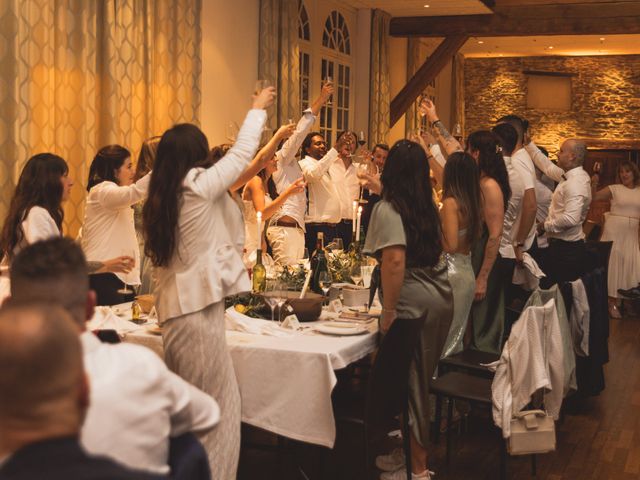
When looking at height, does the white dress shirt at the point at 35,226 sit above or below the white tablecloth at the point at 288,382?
above

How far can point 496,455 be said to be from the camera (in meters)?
4.51

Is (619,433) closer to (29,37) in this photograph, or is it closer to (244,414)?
(244,414)

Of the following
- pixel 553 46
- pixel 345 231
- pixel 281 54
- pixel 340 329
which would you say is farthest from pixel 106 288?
pixel 553 46

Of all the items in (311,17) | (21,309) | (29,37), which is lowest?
(21,309)

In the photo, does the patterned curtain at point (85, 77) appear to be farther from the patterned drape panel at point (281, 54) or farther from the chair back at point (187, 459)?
the chair back at point (187, 459)

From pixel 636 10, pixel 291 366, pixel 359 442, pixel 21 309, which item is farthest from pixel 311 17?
pixel 21 309

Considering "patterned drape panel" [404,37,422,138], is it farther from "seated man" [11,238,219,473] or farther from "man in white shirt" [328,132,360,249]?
"seated man" [11,238,219,473]

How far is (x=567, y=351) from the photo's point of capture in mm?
4543

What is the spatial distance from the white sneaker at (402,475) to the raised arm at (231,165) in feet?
5.50

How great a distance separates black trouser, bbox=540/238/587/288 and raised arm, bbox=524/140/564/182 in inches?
44.8

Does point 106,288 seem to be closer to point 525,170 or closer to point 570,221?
point 525,170

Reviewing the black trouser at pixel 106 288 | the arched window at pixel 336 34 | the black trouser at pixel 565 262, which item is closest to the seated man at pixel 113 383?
the black trouser at pixel 106 288

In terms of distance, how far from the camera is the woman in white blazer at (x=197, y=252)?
9.77 ft

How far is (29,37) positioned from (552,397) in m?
4.11
